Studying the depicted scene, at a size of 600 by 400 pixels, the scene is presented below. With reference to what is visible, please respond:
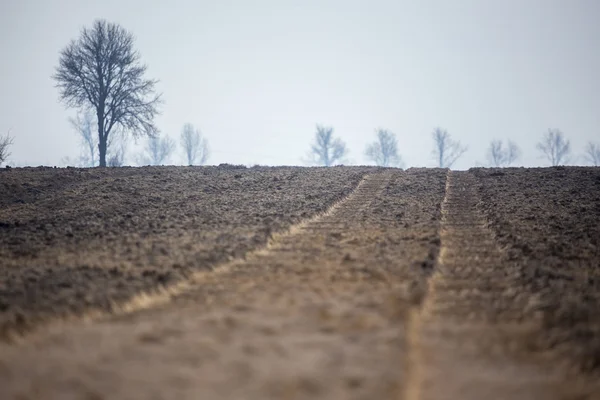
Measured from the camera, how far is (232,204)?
16188 millimetres

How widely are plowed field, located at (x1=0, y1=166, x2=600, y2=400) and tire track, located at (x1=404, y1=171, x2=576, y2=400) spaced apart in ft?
0.08

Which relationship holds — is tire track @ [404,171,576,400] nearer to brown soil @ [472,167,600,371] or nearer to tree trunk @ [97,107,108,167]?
brown soil @ [472,167,600,371]

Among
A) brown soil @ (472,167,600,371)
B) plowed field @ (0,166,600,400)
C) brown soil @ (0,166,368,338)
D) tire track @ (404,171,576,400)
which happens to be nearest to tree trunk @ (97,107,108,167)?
brown soil @ (0,166,368,338)

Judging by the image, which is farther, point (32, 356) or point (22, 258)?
point (22, 258)

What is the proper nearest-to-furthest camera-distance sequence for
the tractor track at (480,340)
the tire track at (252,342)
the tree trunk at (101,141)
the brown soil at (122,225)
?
the tire track at (252,342), the tractor track at (480,340), the brown soil at (122,225), the tree trunk at (101,141)

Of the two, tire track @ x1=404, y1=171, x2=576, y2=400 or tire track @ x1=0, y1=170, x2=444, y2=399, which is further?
tire track @ x1=404, y1=171, x2=576, y2=400

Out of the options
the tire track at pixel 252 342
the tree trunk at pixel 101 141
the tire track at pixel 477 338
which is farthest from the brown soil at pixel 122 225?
the tree trunk at pixel 101 141

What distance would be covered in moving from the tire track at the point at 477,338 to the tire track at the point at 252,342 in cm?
26

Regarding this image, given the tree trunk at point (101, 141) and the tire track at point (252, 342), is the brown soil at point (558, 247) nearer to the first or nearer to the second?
the tire track at point (252, 342)

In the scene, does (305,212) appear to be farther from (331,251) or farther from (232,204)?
(331,251)

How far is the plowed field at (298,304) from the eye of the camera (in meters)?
4.28

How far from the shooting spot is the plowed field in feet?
14.0

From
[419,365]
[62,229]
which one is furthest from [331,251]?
[62,229]

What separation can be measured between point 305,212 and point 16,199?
459 inches
